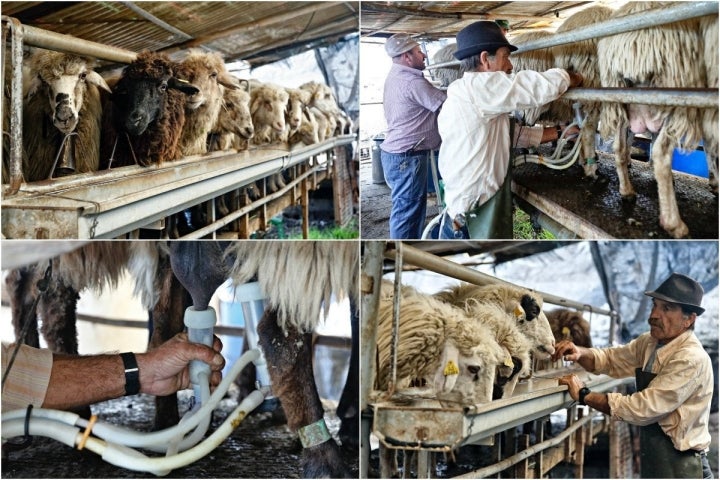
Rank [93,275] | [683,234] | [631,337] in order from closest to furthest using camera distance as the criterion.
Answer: [683,234] → [93,275] → [631,337]

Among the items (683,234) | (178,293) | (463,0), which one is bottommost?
(178,293)

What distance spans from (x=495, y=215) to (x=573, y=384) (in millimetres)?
680

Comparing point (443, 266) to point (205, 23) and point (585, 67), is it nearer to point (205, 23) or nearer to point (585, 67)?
point (585, 67)

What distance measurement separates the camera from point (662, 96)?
76.7 inches

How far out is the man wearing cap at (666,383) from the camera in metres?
2.35

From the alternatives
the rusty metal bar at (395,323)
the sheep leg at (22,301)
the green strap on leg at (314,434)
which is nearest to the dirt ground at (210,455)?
the green strap on leg at (314,434)

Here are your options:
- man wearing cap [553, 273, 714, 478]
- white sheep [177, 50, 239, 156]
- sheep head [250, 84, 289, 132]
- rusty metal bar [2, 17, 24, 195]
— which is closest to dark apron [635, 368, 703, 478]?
man wearing cap [553, 273, 714, 478]

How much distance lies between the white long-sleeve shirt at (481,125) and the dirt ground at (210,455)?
931 mm

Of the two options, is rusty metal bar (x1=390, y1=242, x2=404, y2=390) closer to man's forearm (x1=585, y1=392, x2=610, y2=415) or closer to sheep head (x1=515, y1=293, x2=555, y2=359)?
sheep head (x1=515, y1=293, x2=555, y2=359)

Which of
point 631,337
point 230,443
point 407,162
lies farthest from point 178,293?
point 631,337

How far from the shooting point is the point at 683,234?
85.7 inches

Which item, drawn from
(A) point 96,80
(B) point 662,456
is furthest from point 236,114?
(B) point 662,456

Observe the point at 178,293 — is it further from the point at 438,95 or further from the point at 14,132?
the point at 438,95

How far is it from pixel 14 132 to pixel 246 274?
2.88ft
